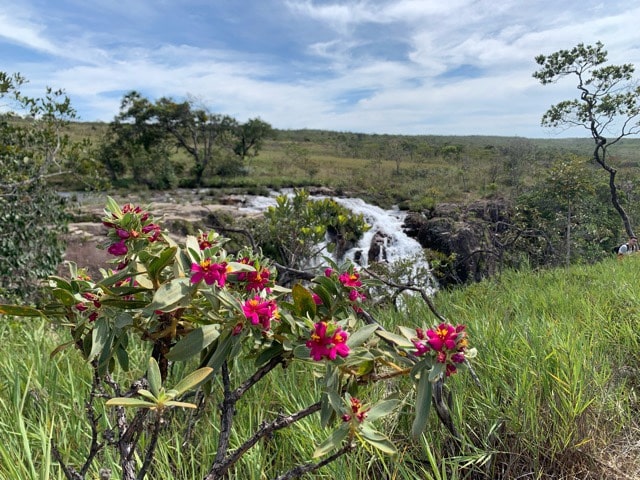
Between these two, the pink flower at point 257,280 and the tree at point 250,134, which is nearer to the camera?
the pink flower at point 257,280

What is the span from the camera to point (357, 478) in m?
1.14

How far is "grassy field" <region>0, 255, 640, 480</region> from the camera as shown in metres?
1.17

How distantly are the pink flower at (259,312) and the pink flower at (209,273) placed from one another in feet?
0.23

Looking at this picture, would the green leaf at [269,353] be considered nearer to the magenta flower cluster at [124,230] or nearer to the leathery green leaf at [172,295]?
the leathery green leaf at [172,295]

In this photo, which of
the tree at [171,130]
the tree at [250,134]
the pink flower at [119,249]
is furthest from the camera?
the tree at [250,134]

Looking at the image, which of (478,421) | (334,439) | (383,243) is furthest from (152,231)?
(383,243)

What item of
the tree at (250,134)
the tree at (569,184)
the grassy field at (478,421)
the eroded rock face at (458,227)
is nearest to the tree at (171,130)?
the tree at (250,134)

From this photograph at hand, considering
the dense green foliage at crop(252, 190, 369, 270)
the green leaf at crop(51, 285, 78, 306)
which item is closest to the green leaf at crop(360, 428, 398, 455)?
the green leaf at crop(51, 285, 78, 306)

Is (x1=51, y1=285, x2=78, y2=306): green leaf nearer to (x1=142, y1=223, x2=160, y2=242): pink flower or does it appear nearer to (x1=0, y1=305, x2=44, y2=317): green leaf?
(x1=0, y1=305, x2=44, y2=317): green leaf

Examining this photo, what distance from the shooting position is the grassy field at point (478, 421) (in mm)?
1170

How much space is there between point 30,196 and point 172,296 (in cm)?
374

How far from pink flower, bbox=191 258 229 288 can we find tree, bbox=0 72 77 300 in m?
3.50

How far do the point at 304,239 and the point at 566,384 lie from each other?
217 centimetres

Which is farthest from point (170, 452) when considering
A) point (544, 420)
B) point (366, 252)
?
point (366, 252)
